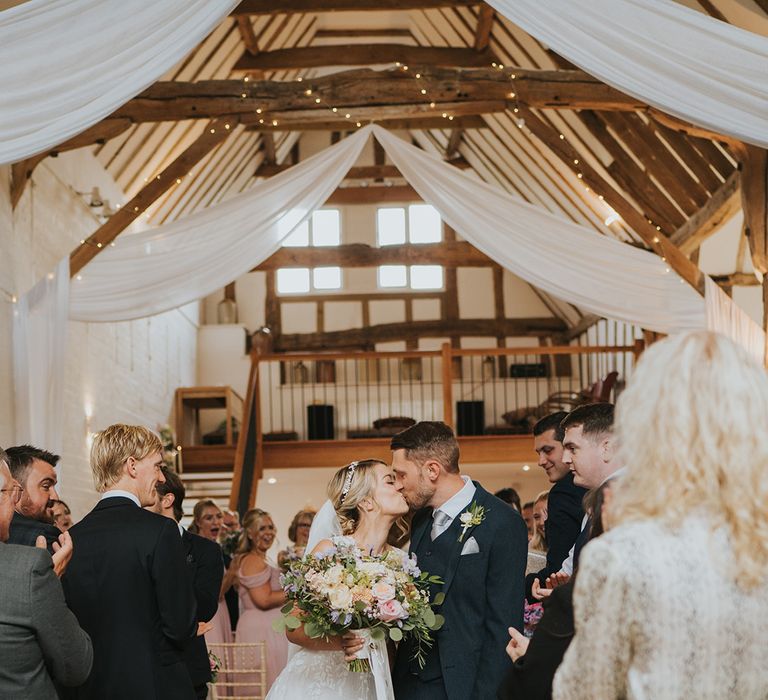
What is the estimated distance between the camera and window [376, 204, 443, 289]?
1839cm

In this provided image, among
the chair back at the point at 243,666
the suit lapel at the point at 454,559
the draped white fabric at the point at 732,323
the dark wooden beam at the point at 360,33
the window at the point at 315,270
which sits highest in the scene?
the dark wooden beam at the point at 360,33

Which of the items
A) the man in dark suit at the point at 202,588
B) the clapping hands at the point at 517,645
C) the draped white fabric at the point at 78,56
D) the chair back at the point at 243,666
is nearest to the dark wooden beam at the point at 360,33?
the chair back at the point at 243,666

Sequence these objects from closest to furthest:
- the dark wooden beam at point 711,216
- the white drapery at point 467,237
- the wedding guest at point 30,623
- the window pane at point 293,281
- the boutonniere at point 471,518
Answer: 1. the wedding guest at point 30,623
2. the boutonniere at point 471,518
3. the white drapery at point 467,237
4. the dark wooden beam at point 711,216
5. the window pane at point 293,281

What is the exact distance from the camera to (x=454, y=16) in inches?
492

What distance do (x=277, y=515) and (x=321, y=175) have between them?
8.63m

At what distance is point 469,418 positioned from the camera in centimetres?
1598

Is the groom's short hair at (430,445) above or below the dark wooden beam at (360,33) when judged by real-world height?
below

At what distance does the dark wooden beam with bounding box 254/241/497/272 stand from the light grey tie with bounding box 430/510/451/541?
1165 cm

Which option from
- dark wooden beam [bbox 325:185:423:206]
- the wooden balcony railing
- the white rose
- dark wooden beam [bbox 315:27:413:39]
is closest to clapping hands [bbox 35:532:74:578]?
the white rose

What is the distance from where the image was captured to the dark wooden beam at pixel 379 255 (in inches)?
603

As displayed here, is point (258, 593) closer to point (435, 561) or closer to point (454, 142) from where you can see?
point (435, 561)

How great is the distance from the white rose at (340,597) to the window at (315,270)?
14986mm

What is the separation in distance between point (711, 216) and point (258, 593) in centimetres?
572

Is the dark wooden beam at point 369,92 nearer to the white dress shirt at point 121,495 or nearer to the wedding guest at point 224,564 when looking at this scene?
the wedding guest at point 224,564
